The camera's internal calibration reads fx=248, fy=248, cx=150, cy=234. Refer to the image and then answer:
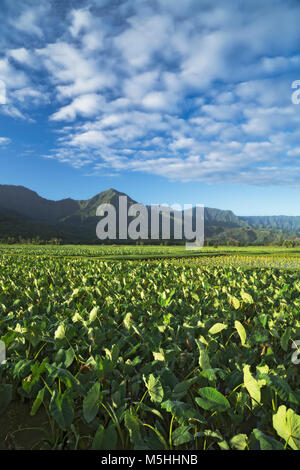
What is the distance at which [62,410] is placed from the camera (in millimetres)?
2232

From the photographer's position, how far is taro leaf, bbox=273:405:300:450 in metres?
1.88

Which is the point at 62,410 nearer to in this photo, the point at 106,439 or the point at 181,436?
the point at 106,439

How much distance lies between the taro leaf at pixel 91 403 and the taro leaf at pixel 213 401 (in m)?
0.88

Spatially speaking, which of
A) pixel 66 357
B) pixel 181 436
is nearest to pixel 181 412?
pixel 181 436

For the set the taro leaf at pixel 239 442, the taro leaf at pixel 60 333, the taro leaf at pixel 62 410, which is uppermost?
the taro leaf at pixel 60 333

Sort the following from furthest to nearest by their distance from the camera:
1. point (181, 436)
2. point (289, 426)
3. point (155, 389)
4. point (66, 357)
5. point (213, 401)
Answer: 1. point (66, 357)
2. point (155, 389)
3. point (213, 401)
4. point (181, 436)
5. point (289, 426)

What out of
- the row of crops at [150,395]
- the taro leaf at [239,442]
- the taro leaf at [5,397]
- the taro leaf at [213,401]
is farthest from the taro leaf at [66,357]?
the taro leaf at [239,442]

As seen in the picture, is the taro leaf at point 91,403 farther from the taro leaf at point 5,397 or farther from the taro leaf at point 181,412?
the taro leaf at point 5,397

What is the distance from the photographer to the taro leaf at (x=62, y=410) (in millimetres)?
2170

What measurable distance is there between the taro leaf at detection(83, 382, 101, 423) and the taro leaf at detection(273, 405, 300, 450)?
1450 millimetres

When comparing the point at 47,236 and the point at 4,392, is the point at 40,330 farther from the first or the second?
the point at 47,236

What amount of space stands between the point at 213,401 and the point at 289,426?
0.58 m

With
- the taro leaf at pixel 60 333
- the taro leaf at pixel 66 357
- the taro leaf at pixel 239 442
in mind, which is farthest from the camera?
the taro leaf at pixel 60 333
